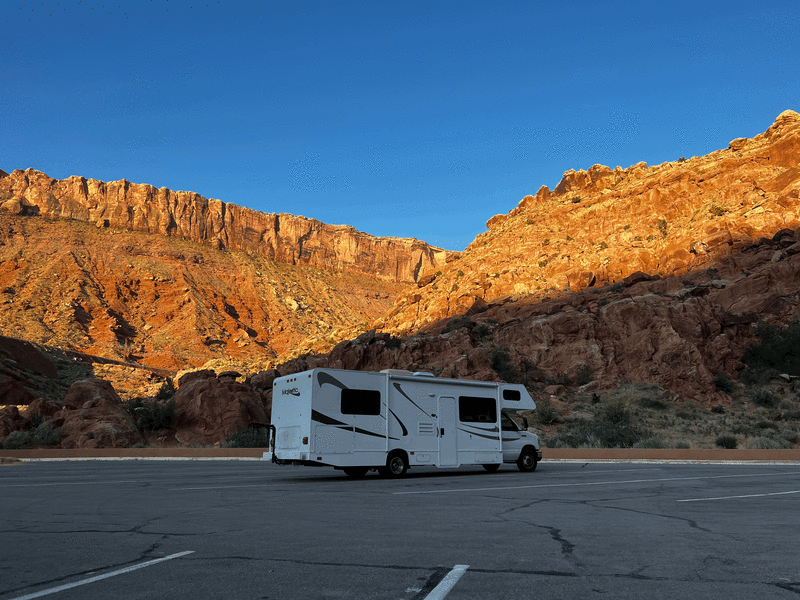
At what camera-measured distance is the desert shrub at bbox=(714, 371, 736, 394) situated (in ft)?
142

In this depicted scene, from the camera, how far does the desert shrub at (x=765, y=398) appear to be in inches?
1604

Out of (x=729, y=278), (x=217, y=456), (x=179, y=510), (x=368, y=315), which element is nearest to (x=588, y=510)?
(x=179, y=510)

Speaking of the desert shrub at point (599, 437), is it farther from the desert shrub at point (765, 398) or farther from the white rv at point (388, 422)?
the white rv at point (388, 422)

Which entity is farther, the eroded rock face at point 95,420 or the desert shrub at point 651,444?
the eroded rock face at point 95,420

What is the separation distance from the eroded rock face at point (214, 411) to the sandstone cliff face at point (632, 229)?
29420mm

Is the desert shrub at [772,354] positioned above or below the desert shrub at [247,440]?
above

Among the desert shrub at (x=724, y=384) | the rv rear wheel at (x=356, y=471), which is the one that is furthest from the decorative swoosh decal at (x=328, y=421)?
the desert shrub at (x=724, y=384)

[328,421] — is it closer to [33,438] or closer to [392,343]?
[33,438]

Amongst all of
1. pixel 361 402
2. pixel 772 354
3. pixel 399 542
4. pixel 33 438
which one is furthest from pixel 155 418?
pixel 772 354

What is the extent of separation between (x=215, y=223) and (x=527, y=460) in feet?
346

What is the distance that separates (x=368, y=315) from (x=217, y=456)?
3423 inches

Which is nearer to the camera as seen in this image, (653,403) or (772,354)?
(653,403)

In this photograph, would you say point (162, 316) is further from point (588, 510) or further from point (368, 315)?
point (588, 510)

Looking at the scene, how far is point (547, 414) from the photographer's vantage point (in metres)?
40.0
